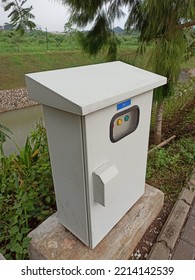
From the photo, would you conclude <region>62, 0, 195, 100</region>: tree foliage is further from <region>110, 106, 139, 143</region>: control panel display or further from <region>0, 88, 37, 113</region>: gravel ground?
<region>0, 88, 37, 113</region>: gravel ground

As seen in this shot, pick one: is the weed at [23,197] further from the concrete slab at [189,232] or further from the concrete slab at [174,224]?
the concrete slab at [189,232]

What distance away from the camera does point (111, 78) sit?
875mm

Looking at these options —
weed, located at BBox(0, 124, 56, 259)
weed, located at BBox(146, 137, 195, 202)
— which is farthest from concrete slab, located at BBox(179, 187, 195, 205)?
weed, located at BBox(0, 124, 56, 259)

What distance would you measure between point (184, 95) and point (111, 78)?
97.0 inches

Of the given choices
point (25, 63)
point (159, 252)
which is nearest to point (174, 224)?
point (159, 252)

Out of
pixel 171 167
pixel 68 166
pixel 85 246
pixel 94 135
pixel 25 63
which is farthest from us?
pixel 25 63

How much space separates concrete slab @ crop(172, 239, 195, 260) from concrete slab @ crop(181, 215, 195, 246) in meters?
0.03

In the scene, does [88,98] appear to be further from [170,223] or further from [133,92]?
[170,223]

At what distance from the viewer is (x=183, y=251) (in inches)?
44.8

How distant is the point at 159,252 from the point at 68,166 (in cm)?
74

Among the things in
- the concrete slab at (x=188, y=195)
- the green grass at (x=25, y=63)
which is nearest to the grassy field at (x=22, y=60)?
the green grass at (x=25, y=63)

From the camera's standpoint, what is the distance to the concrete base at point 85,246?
3.26ft

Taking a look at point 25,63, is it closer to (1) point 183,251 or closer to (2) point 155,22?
(2) point 155,22
